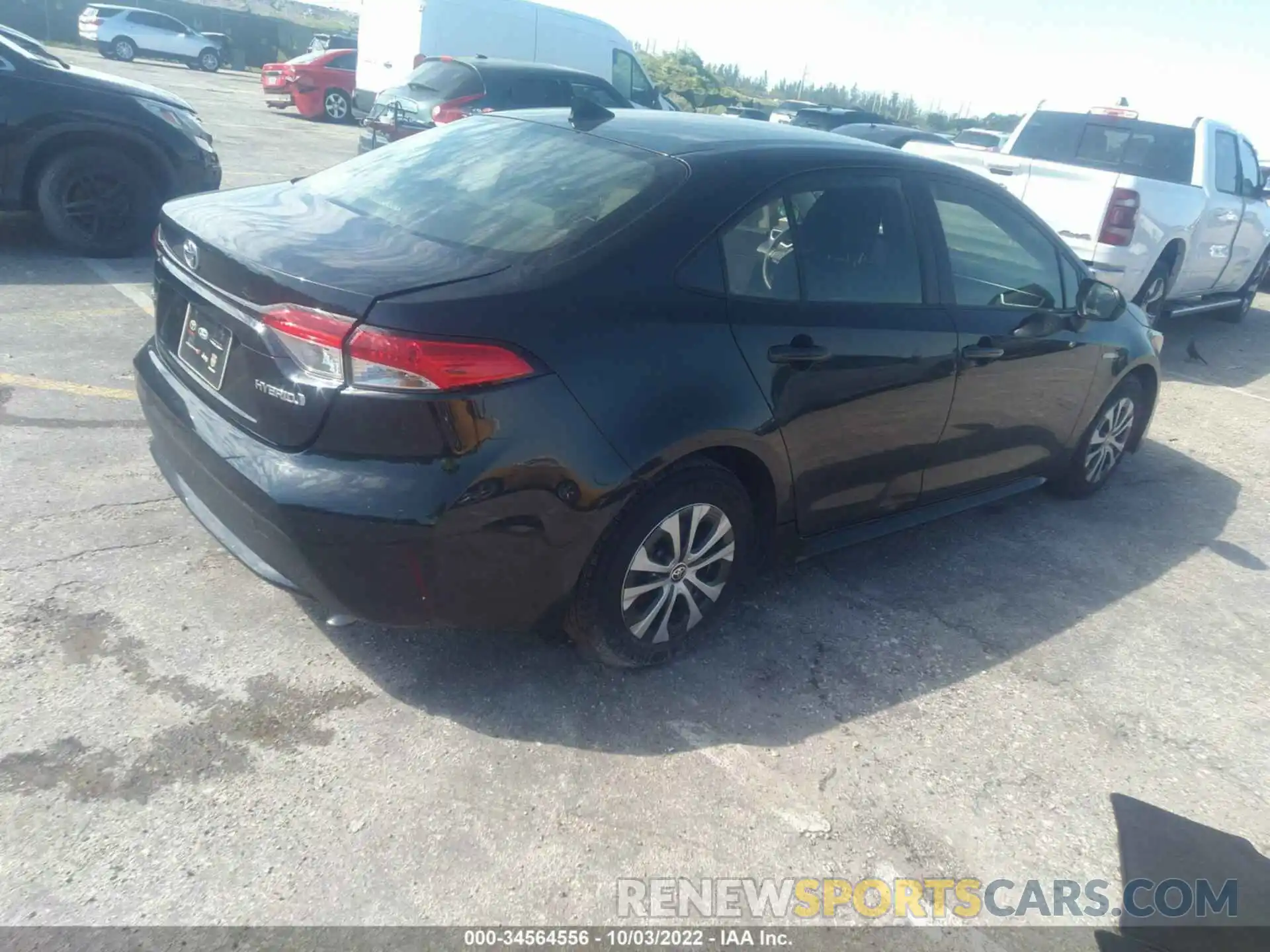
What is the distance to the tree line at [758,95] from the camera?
2994 cm

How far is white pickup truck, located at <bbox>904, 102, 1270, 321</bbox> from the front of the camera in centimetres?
780

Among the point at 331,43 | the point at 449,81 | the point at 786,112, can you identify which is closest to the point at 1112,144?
the point at 449,81

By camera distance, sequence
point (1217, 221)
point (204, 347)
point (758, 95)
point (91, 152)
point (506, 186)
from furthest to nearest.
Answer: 1. point (758, 95)
2. point (1217, 221)
3. point (91, 152)
4. point (506, 186)
5. point (204, 347)

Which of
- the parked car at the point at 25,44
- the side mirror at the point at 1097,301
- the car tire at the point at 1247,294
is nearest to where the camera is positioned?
the side mirror at the point at 1097,301

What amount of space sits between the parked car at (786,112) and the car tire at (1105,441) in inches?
508

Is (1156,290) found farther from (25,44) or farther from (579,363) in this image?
(25,44)

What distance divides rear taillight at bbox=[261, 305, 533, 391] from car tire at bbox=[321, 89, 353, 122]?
64.2 feet

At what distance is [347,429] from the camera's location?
8.39 feet

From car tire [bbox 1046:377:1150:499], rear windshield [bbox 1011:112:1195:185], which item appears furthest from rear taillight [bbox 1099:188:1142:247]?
car tire [bbox 1046:377:1150:499]

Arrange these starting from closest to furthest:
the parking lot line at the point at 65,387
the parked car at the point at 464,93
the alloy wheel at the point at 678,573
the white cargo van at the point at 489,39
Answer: the alloy wheel at the point at 678,573 < the parking lot line at the point at 65,387 < the parked car at the point at 464,93 < the white cargo van at the point at 489,39

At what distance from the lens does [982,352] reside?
A: 3984 mm

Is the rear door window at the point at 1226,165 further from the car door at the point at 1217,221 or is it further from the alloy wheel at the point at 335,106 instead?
the alloy wheel at the point at 335,106

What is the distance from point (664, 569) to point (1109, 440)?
3277 millimetres

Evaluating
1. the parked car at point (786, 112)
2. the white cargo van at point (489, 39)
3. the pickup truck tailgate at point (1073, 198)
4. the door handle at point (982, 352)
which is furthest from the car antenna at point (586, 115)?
the parked car at point (786, 112)
